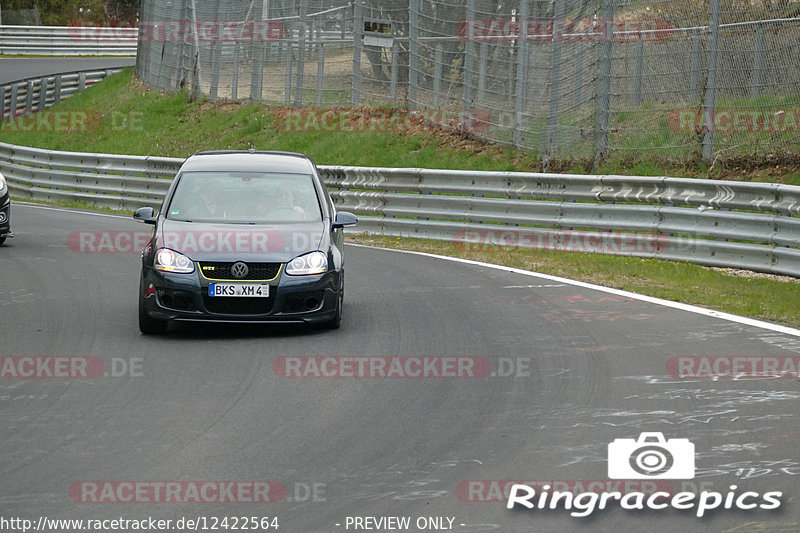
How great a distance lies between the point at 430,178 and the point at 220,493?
1341 cm

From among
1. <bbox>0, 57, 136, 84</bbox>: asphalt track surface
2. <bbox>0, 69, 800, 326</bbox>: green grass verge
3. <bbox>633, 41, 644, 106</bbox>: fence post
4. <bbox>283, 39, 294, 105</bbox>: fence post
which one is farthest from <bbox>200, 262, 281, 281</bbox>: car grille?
<bbox>0, 57, 136, 84</bbox>: asphalt track surface

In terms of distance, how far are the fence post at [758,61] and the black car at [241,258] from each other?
28.5 ft

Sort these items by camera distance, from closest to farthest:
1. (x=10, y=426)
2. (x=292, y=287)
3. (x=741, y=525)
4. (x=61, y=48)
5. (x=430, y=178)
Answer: (x=741, y=525), (x=10, y=426), (x=292, y=287), (x=430, y=178), (x=61, y=48)

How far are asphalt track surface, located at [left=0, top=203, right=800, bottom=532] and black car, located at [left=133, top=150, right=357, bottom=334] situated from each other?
28 cm

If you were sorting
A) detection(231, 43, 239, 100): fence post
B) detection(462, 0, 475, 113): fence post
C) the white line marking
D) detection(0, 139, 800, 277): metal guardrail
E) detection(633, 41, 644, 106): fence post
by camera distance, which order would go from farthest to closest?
1. detection(231, 43, 239, 100): fence post
2. detection(462, 0, 475, 113): fence post
3. detection(633, 41, 644, 106): fence post
4. detection(0, 139, 800, 277): metal guardrail
5. the white line marking

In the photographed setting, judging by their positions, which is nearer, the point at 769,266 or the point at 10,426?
the point at 10,426

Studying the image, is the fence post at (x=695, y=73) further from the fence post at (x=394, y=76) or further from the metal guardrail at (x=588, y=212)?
the fence post at (x=394, y=76)

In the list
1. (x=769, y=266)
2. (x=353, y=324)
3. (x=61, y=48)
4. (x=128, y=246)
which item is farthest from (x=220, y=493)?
(x=61, y=48)

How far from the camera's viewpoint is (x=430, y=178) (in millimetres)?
18875

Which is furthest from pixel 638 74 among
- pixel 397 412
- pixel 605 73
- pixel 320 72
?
pixel 397 412

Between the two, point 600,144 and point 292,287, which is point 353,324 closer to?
point 292,287

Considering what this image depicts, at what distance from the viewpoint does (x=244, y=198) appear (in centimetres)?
1111

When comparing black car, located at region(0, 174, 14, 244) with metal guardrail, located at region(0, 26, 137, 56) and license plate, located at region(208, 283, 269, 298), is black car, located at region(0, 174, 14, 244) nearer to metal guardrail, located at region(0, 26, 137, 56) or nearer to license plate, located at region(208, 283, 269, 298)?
license plate, located at region(208, 283, 269, 298)

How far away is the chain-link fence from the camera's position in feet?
57.8
